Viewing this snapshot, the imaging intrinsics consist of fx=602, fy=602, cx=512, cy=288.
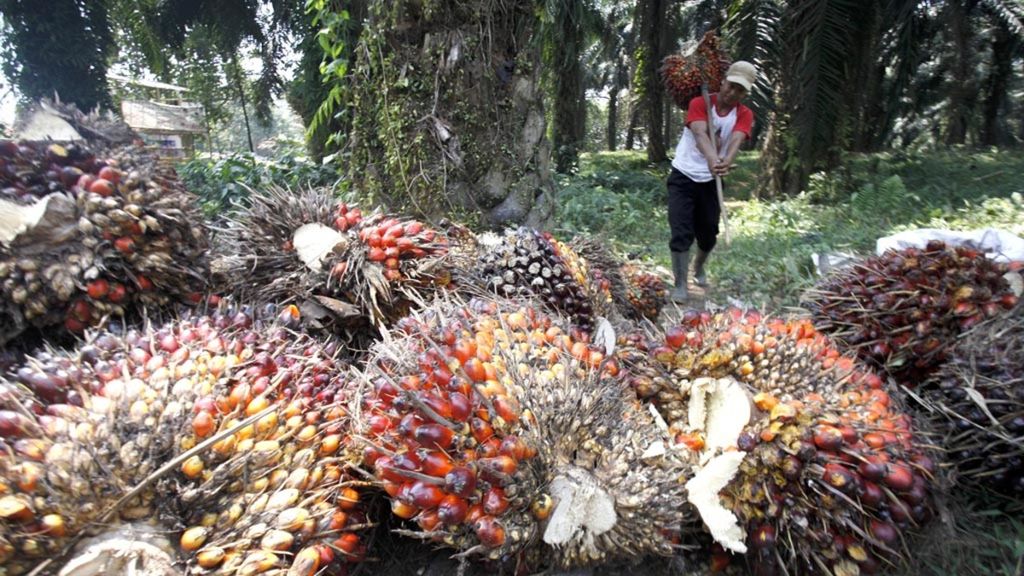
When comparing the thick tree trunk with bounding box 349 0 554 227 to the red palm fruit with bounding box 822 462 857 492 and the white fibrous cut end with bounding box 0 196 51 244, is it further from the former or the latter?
the red palm fruit with bounding box 822 462 857 492

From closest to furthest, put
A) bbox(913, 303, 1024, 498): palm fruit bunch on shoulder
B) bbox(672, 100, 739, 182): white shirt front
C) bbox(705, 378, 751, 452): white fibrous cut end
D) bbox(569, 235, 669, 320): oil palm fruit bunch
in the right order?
bbox(705, 378, 751, 452): white fibrous cut end, bbox(913, 303, 1024, 498): palm fruit bunch on shoulder, bbox(569, 235, 669, 320): oil palm fruit bunch, bbox(672, 100, 739, 182): white shirt front

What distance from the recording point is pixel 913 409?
5.80 ft

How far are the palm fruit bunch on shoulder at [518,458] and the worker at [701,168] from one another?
8.81 feet

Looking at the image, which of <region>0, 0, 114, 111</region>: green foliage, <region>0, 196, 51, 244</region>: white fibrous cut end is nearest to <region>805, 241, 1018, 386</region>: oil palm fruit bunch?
<region>0, 196, 51, 244</region>: white fibrous cut end

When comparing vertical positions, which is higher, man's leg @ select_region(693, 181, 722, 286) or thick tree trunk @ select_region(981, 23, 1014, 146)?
thick tree trunk @ select_region(981, 23, 1014, 146)

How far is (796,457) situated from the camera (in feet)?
4.50

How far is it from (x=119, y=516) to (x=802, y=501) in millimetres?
1389

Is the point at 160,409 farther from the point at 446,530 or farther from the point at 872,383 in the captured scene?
the point at 872,383

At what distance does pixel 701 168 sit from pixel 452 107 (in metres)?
1.95

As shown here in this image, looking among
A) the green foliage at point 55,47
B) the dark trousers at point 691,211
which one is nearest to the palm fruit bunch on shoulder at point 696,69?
the dark trousers at point 691,211

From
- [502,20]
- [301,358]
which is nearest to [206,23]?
[502,20]

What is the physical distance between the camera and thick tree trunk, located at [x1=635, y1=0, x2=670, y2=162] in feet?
42.3

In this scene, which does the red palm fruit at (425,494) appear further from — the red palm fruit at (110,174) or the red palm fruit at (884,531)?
the red palm fruit at (110,174)

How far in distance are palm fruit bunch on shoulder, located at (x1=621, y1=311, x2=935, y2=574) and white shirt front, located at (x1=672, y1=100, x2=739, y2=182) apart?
8.81 feet
